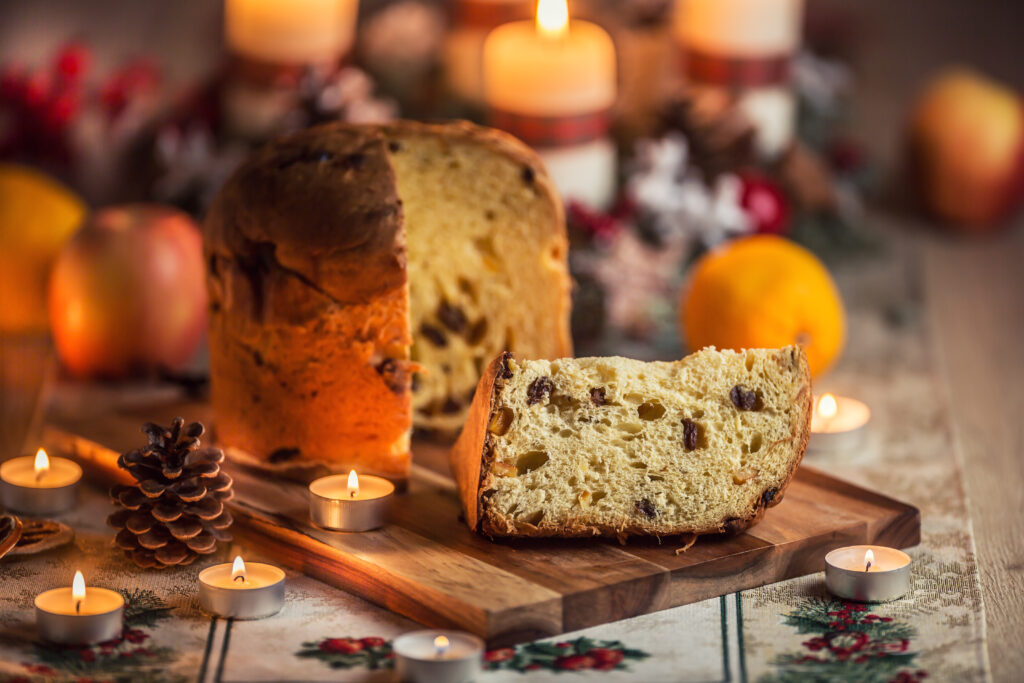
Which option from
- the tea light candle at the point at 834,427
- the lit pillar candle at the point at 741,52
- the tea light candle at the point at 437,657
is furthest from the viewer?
the lit pillar candle at the point at 741,52

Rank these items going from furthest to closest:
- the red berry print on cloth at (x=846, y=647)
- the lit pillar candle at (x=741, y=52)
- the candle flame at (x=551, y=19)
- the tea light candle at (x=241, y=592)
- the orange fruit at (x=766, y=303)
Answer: the lit pillar candle at (x=741, y=52) < the candle flame at (x=551, y=19) < the orange fruit at (x=766, y=303) < the tea light candle at (x=241, y=592) < the red berry print on cloth at (x=846, y=647)

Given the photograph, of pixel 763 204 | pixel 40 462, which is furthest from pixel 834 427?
pixel 40 462

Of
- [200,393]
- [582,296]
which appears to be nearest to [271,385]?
[200,393]

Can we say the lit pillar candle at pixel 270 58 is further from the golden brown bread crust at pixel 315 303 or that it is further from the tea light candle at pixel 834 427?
the tea light candle at pixel 834 427

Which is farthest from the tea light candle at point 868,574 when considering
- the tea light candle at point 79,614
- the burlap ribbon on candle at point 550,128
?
the burlap ribbon on candle at point 550,128

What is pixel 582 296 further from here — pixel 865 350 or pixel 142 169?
pixel 142 169

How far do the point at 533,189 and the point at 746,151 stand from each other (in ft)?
4.57

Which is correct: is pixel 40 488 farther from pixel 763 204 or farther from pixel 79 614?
pixel 763 204

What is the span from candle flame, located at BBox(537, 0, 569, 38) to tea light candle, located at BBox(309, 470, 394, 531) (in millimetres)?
1480

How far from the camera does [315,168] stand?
2.86m

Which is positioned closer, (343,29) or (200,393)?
(200,393)

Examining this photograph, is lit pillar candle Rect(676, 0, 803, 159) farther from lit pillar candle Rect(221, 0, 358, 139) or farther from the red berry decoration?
lit pillar candle Rect(221, 0, 358, 139)

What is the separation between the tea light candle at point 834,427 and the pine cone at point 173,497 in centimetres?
135

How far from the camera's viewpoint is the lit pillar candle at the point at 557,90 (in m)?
3.81
